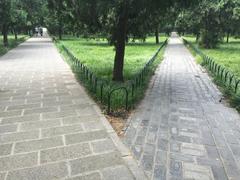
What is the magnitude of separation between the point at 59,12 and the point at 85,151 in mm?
6360

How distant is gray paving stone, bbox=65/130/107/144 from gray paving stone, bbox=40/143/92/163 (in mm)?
215

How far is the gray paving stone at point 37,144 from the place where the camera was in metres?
4.67

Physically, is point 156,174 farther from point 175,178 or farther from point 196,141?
point 196,141

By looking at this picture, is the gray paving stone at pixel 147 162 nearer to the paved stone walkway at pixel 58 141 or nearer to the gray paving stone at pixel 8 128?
the paved stone walkway at pixel 58 141

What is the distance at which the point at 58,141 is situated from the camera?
4984mm

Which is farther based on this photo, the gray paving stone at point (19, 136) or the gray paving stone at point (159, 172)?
the gray paving stone at point (19, 136)

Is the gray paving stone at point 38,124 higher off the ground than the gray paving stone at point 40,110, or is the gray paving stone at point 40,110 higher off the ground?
the gray paving stone at point 40,110

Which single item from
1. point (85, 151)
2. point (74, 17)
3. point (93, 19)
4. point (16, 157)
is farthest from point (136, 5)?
point (16, 157)

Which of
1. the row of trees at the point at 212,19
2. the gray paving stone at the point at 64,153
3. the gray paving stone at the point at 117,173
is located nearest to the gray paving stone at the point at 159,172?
the gray paving stone at the point at 117,173

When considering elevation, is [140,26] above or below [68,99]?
above

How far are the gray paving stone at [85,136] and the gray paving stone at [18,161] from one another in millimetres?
728

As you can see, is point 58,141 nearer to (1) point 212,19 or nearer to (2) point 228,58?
(2) point 228,58

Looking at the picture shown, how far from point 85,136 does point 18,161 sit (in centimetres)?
132

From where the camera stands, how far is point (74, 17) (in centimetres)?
988
